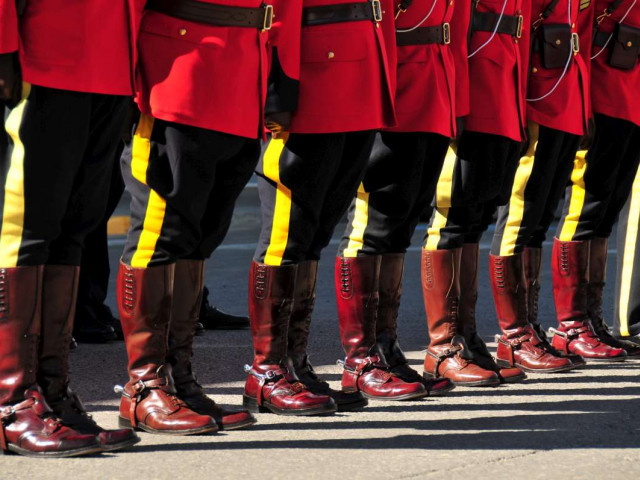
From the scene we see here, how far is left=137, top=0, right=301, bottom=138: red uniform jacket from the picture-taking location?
11.5 feet

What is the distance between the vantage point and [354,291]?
4.29 metres

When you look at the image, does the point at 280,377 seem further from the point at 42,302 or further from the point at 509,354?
the point at 509,354

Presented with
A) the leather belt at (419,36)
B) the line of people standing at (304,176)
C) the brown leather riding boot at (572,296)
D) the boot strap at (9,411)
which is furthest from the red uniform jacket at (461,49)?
the boot strap at (9,411)

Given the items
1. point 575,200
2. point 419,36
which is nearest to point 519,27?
point 419,36

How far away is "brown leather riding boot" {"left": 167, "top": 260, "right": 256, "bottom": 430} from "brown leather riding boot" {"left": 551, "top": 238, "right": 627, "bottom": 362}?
6.28 feet

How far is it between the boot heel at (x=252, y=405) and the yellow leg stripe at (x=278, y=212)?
426 mm

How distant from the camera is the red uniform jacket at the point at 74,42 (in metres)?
3.19

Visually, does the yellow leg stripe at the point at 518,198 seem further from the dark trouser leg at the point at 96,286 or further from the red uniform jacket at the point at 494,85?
the dark trouser leg at the point at 96,286

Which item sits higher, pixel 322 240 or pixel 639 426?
pixel 322 240

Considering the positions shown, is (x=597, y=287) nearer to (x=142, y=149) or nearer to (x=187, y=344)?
(x=187, y=344)

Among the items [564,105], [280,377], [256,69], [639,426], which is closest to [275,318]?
[280,377]

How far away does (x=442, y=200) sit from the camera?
459cm

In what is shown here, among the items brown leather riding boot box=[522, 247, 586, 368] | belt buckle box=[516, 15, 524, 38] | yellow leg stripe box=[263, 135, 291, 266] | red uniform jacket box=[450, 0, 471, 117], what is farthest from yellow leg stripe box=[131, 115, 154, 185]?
brown leather riding boot box=[522, 247, 586, 368]

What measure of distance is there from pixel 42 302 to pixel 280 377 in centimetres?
90
